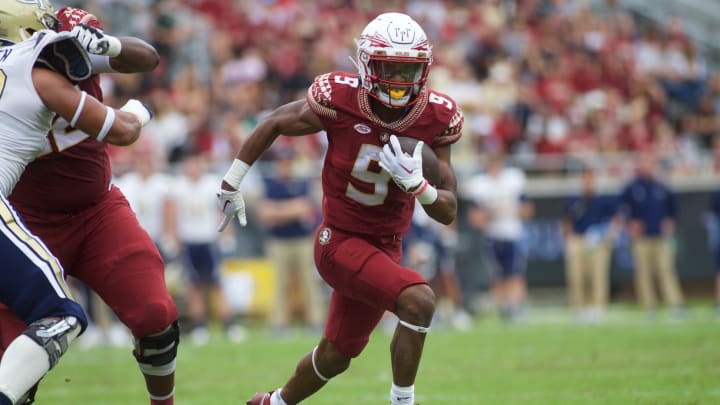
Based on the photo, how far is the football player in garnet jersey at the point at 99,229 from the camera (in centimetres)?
496

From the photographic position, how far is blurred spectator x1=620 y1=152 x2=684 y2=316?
1328 cm

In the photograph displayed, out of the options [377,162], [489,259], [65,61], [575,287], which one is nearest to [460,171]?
[489,259]

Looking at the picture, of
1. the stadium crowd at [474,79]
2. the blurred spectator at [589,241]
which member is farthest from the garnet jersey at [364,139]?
the blurred spectator at [589,241]

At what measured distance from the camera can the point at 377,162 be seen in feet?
17.6

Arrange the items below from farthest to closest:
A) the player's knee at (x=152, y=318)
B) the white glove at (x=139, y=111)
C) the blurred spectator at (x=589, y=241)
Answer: the blurred spectator at (x=589, y=241)
the player's knee at (x=152, y=318)
the white glove at (x=139, y=111)

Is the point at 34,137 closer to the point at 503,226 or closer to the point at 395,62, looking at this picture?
the point at 395,62

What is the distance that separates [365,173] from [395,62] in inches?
23.1

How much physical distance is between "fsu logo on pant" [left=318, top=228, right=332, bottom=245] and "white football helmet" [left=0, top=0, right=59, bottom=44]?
5.74 ft

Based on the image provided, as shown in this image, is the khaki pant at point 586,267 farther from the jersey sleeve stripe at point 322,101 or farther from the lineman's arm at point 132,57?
the lineman's arm at point 132,57

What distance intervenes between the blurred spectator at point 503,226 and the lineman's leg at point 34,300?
9070 millimetres

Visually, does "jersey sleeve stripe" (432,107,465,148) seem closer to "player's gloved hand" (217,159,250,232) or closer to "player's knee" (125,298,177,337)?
"player's gloved hand" (217,159,250,232)

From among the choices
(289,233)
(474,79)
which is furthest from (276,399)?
(474,79)

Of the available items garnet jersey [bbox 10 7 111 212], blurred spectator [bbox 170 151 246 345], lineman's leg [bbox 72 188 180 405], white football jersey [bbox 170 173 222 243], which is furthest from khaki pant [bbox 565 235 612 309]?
garnet jersey [bbox 10 7 111 212]

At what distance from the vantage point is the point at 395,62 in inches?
207
